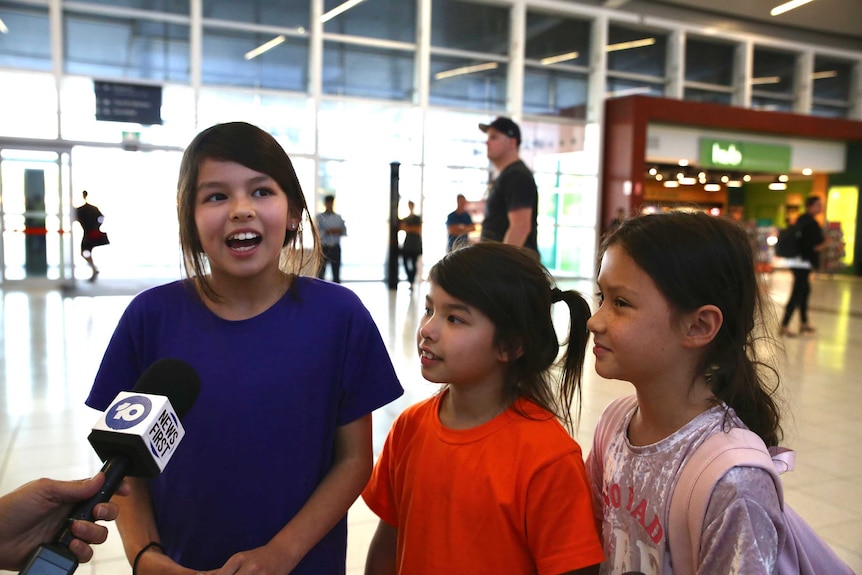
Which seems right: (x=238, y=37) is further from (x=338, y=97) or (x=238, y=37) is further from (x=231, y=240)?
(x=231, y=240)

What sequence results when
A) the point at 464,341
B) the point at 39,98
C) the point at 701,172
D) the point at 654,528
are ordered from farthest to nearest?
the point at 701,172
the point at 39,98
the point at 464,341
the point at 654,528

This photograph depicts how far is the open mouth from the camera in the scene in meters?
1.10

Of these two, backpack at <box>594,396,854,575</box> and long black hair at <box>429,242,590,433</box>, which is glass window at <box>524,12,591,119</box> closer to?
long black hair at <box>429,242,590,433</box>

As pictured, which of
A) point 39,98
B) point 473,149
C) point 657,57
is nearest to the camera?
point 39,98

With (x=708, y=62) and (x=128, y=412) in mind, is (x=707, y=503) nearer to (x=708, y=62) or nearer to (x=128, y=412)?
(x=128, y=412)

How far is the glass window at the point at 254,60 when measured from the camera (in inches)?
417

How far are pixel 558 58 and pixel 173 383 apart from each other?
13171 mm

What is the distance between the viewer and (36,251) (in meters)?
10.3

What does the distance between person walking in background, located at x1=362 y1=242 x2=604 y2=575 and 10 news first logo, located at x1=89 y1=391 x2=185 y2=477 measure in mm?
534

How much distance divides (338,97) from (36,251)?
527cm

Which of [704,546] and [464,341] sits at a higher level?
[464,341]

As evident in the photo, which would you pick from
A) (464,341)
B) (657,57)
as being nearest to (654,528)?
(464,341)

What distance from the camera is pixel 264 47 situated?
10930 millimetres

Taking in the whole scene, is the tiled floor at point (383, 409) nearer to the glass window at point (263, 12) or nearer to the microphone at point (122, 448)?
the microphone at point (122, 448)
